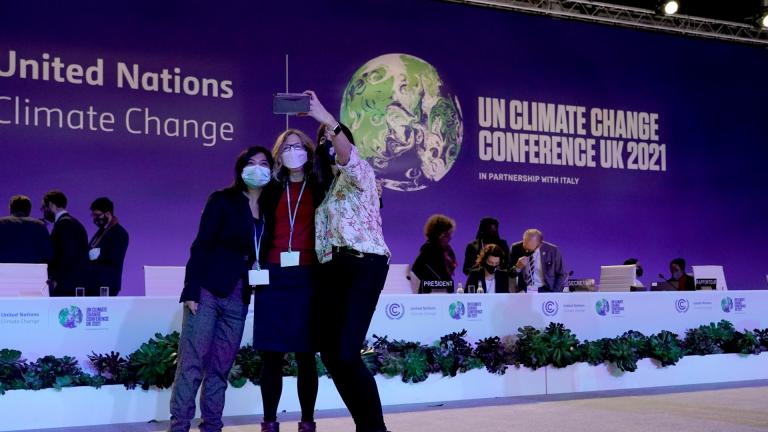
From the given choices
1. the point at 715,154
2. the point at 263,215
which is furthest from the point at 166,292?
the point at 715,154

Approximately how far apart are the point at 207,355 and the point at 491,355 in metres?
2.32

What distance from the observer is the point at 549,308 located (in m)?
6.08

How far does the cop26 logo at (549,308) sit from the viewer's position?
6.06m

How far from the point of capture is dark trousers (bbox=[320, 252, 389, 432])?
341 cm

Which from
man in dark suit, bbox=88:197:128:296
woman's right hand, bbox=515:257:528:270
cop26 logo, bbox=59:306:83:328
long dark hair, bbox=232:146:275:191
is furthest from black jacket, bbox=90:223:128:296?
long dark hair, bbox=232:146:275:191

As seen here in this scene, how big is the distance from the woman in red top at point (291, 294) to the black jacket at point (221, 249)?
16cm

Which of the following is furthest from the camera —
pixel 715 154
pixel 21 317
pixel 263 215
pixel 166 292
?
pixel 715 154

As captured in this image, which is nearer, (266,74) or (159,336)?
(159,336)

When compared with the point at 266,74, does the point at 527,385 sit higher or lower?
lower

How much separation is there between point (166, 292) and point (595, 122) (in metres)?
7.47

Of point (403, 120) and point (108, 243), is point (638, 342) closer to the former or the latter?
point (108, 243)

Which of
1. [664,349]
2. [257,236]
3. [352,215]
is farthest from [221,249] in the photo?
[664,349]

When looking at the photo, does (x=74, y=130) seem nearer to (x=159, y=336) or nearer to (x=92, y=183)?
(x=92, y=183)

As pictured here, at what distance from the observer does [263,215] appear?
3979mm
